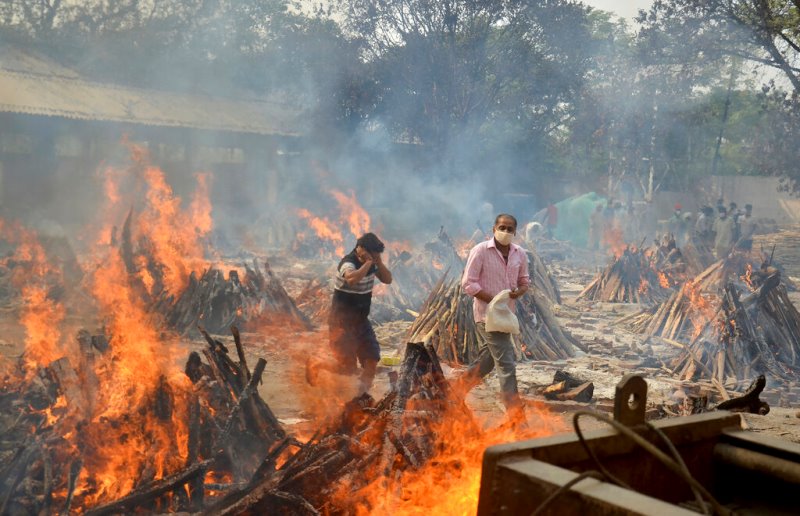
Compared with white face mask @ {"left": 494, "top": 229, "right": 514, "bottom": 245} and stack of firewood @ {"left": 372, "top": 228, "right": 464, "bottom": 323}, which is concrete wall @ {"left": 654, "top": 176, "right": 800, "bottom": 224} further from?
white face mask @ {"left": 494, "top": 229, "right": 514, "bottom": 245}

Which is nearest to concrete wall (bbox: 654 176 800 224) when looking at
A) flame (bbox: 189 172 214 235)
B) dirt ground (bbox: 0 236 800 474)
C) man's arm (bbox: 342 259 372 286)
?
flame (bbox: 189 172 214 235)

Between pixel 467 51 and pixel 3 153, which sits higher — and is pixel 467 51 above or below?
above

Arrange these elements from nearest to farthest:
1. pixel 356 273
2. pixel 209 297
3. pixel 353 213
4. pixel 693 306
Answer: pixel 356 273
pixel 693 306
pixel 209 297
pixel 353 213

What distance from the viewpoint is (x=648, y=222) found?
31.3 m

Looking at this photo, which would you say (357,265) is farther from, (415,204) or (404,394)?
(415,204)

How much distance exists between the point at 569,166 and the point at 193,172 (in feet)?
90.3

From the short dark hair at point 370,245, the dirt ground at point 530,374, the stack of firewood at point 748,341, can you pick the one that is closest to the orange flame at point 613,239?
the dirt ground at point 530,374

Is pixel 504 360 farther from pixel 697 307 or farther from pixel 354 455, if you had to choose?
pixel 697 307

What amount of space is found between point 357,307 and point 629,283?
10.0m

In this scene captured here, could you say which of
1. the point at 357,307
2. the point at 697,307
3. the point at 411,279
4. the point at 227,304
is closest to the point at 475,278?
the point at 357,307

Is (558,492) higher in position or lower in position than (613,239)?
higher

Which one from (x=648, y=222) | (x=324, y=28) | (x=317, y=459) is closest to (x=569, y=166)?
(x=648, y=222)

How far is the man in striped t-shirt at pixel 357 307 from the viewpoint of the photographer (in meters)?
7.20

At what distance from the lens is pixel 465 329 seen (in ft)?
32.1
